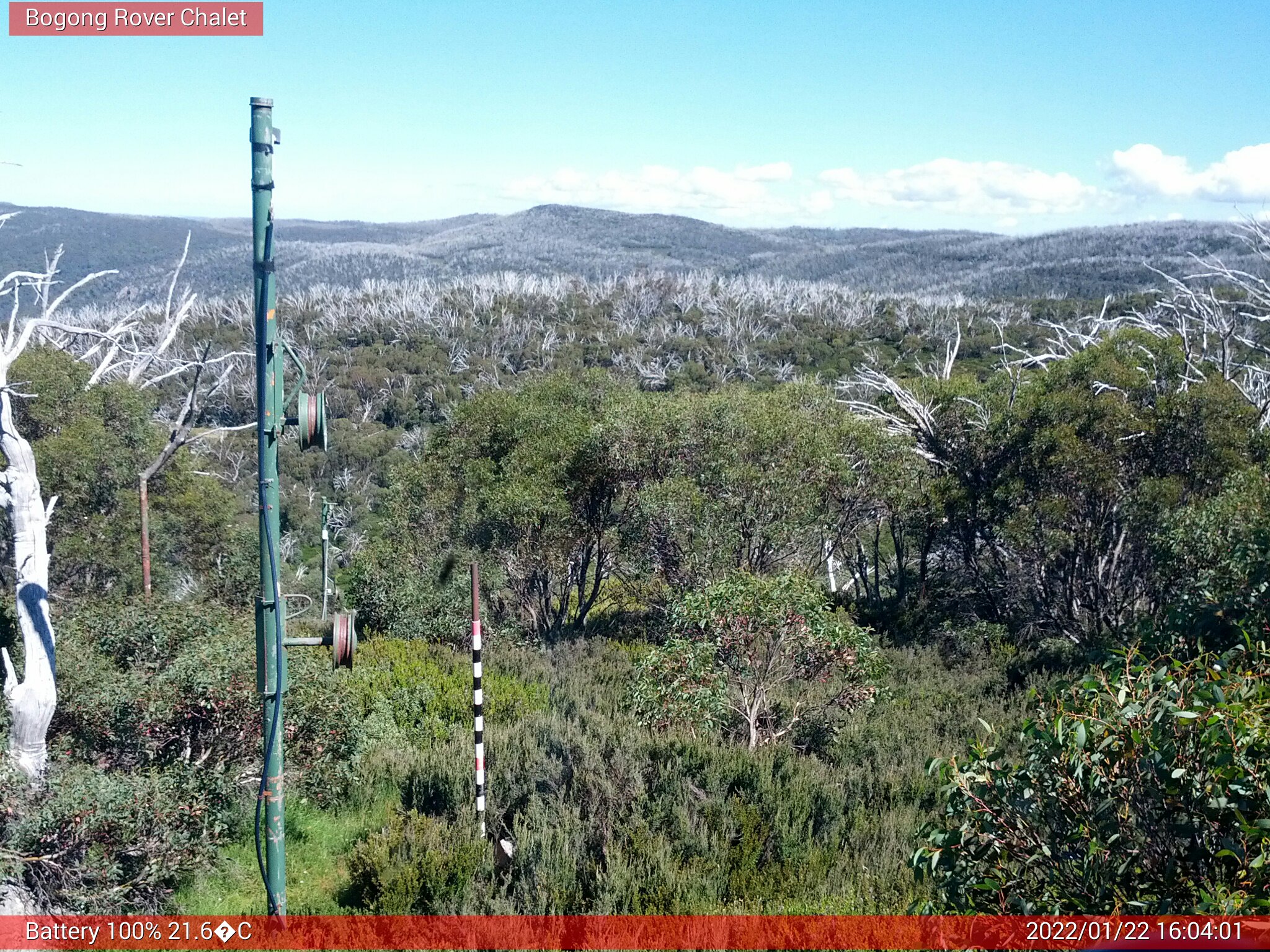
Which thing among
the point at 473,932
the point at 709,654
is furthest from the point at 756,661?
the point at 473,932

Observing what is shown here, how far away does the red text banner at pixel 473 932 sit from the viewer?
18.4 ft

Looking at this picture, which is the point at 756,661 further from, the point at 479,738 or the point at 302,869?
the point at 302,869

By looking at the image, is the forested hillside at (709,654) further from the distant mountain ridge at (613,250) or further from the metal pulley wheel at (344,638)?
the distant mountain ridge at (613,250)

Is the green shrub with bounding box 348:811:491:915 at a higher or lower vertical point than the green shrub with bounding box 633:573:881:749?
lower

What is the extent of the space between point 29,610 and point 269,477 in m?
5.58

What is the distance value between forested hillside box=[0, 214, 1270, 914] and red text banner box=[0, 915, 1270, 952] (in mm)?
295

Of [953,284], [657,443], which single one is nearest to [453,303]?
[953,284]

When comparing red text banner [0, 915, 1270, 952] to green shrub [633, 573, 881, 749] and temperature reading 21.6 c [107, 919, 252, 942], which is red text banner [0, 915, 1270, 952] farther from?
green shrub [633, 573, 881, 749]

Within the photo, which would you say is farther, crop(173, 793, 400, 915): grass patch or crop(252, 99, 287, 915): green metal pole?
crop(173, 793, 400, 915): grass patch

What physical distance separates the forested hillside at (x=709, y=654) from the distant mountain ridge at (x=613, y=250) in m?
49.4

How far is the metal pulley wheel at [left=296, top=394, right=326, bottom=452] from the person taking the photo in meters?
4.80

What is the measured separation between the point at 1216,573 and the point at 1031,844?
6.89m

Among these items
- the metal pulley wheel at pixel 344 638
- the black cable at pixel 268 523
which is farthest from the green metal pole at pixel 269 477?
the metal pulley wheel at pixel 344 638

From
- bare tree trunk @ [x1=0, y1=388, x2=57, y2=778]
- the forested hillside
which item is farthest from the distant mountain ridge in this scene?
bare tree trunk @ [x1=0, y1=388, x2=57, y2=778]
